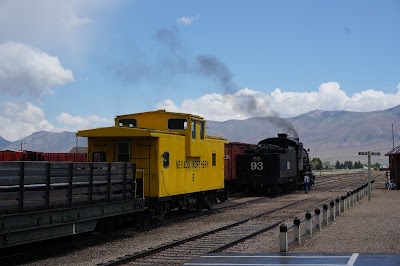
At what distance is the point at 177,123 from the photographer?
63.8 feet

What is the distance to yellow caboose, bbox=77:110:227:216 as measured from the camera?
1709 cm

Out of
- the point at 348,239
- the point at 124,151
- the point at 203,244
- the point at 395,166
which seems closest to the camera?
the point at 203,244

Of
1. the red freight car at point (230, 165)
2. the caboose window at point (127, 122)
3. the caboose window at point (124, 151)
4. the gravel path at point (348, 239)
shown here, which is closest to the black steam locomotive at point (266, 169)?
the red freight car at point (230, 165)

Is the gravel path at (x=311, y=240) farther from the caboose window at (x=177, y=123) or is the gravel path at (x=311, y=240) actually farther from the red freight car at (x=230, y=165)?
the red freight car at (x=230, y=165)

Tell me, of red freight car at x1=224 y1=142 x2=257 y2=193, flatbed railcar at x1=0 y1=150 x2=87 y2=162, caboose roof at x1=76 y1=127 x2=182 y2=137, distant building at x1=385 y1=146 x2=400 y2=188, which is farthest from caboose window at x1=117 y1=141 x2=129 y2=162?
distant building at x1=385 y1=146 x2=400 y2=188

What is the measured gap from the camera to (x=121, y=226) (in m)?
17.3

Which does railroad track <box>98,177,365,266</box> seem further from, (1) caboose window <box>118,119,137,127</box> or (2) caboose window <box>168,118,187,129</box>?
(1) caboose window <box>118,119,137,127</box>

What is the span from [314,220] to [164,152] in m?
5.38

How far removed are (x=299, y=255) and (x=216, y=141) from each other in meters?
11.4

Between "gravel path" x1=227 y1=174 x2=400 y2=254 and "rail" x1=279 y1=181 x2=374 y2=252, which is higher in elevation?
"rail" x1=279 y1=181 x2=374 y2=252

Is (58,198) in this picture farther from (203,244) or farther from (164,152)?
(164,152)

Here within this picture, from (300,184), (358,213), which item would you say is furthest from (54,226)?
(300,184)

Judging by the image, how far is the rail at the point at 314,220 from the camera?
1245 centimetres

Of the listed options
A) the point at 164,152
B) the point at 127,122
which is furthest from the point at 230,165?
the point at 164,152
